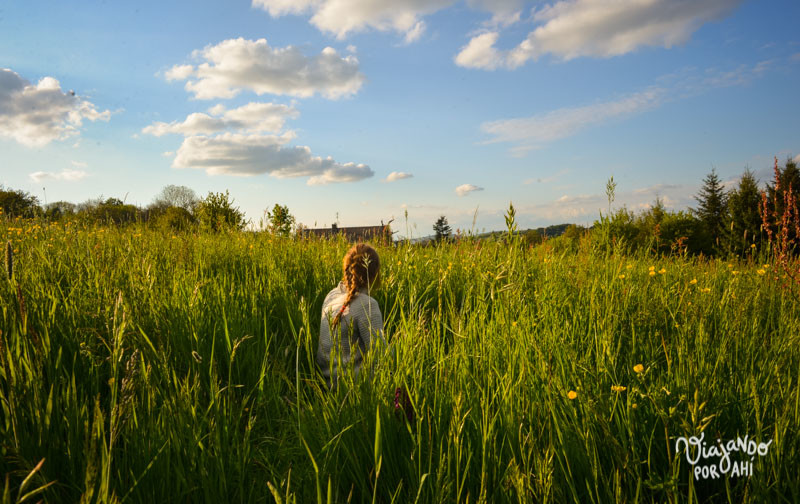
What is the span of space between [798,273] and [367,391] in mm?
4314

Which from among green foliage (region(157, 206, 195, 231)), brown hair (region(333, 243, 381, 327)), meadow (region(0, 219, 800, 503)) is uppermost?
green foliage (region(157, 206, 195, 231))

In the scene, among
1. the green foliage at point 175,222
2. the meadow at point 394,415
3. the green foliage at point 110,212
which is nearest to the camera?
the meadow at point 394,415

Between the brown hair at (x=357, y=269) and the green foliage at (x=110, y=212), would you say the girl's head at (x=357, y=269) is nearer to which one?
the brown hair at (x=357, y=269)

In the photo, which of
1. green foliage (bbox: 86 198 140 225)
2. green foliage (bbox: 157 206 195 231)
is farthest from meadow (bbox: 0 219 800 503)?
green foliage (bbox: 157 206 195 231)

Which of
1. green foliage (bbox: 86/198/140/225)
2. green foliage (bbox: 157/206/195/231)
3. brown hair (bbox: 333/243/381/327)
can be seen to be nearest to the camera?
brown hair (bbox: 333/243/381/327)

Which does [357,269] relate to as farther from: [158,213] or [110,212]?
[158,213]

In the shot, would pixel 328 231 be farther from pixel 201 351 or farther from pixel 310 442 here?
pixel 310 442

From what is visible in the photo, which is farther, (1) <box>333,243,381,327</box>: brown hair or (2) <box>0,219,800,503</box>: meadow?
(1) <box>333,243,381,327</box>: brown hair

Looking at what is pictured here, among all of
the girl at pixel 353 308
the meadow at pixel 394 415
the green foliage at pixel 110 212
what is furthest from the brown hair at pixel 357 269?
the green foliage at pixel 110 212

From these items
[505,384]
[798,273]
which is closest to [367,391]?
[505,384]

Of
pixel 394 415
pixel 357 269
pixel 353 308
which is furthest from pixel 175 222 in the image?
pixel 394 415

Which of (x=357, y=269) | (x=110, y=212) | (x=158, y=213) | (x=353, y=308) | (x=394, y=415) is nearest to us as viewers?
(x=394, y=415)

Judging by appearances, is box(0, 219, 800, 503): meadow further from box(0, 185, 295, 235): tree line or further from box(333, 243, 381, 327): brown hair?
box(0, 185, 295, 235): tree line

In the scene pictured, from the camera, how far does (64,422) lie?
5.42 feet
